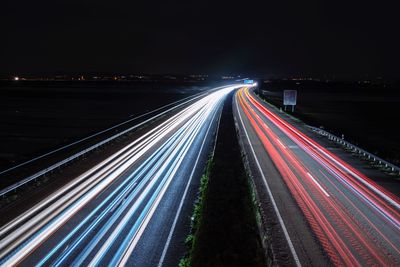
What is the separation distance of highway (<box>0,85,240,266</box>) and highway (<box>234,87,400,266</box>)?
4849mm

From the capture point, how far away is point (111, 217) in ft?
58.7

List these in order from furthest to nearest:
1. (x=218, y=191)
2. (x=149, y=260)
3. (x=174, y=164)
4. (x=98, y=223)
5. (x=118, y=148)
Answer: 1. (x=118, y=148)
2. (x=174, y=164)
3. (x=218, y=191)
4. (x=98, y=223)
5. (x=149, y=260)

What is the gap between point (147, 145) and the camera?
35062 millimetres

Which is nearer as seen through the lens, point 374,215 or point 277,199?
point 374,215

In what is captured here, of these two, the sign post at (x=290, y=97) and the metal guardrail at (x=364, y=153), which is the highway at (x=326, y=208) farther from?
the sign post at (x=290, y=97)

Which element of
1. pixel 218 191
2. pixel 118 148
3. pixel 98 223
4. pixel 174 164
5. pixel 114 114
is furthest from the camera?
pixel 114 114

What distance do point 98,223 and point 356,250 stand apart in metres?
11.3

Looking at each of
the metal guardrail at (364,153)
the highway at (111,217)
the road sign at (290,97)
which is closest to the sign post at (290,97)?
the road sign at (290,97)

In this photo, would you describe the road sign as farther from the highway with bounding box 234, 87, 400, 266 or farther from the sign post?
the highway with bounding box 234, 87, 400, 266

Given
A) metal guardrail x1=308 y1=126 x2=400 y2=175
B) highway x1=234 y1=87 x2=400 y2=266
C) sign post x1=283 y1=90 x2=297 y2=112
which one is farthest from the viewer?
sign post x1=283 y1=90 x2=297 y2=112

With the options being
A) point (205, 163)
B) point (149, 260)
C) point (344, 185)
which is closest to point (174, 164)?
point (205, 163)

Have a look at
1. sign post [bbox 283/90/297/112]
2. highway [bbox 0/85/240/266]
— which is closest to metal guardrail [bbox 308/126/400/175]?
highway [bbox 0/85/240/266]

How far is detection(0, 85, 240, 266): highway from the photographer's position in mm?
14344

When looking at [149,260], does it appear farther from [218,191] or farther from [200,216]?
[218,191]
